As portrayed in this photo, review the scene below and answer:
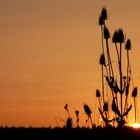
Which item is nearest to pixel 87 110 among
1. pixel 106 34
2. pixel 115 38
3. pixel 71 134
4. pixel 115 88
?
pixel 115 88

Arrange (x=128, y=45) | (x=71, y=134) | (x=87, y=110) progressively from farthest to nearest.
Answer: (x=128, y=45), (x=87, y=110), (x=71, y=134)

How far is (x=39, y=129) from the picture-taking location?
28.2 feet

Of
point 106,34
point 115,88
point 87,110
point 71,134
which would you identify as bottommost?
point 71,134

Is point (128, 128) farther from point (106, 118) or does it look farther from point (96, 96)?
point (96, 96)

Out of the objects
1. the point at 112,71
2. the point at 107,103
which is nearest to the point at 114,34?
the point at 112,71

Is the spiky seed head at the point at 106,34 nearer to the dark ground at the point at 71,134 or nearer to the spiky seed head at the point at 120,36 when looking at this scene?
the spiky seed head at the point at 120,36

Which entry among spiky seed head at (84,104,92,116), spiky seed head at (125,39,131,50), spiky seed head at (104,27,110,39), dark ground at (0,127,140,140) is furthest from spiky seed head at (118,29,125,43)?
dark ground at (0,127,140,140)

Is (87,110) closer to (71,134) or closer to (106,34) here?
(106,34)

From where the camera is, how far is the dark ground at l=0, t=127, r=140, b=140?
8133 mm

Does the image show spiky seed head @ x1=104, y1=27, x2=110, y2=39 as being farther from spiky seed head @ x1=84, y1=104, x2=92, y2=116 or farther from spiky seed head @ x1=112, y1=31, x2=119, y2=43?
spiky seed head @ x1=84, y1=104, x2=92, y2=116

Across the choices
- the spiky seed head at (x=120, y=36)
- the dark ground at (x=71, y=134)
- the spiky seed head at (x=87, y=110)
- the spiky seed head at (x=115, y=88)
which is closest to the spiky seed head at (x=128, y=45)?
the spiky seed head at (x=120, y=36)

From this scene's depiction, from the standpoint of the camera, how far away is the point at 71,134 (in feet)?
27.0

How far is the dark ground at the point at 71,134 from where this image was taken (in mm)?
8133

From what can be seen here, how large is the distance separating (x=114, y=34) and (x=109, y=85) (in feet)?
4.74
